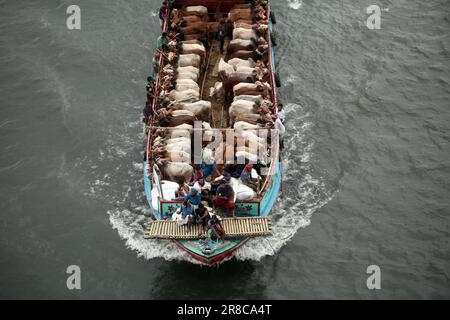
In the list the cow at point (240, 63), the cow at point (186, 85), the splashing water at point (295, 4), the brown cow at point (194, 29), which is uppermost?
the splashing water at point (295, 4)

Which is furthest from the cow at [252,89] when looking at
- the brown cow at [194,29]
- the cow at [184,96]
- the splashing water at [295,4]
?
the splashing water at [295,4]

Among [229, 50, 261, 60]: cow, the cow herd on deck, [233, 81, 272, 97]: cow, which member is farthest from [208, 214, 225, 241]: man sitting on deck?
[229, 50, 261, 60]: cow

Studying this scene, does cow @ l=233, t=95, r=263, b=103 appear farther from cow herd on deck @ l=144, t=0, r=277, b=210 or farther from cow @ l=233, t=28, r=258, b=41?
cow @ l=233, t=28, r=258, b=41

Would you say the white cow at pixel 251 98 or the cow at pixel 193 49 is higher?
the cow at pixel 193 49

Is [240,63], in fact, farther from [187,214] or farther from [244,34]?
[187,214]

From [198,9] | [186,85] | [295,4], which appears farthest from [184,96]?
[295,4]

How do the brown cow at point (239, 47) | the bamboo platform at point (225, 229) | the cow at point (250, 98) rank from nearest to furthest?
1. the bamboo platform at point (225, 229)
2. the cow at point (250, 98)
3. the brown cow at point (239, 47)

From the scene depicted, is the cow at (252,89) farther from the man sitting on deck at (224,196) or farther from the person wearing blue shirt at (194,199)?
the person wearing blue shirt at (194,199)
